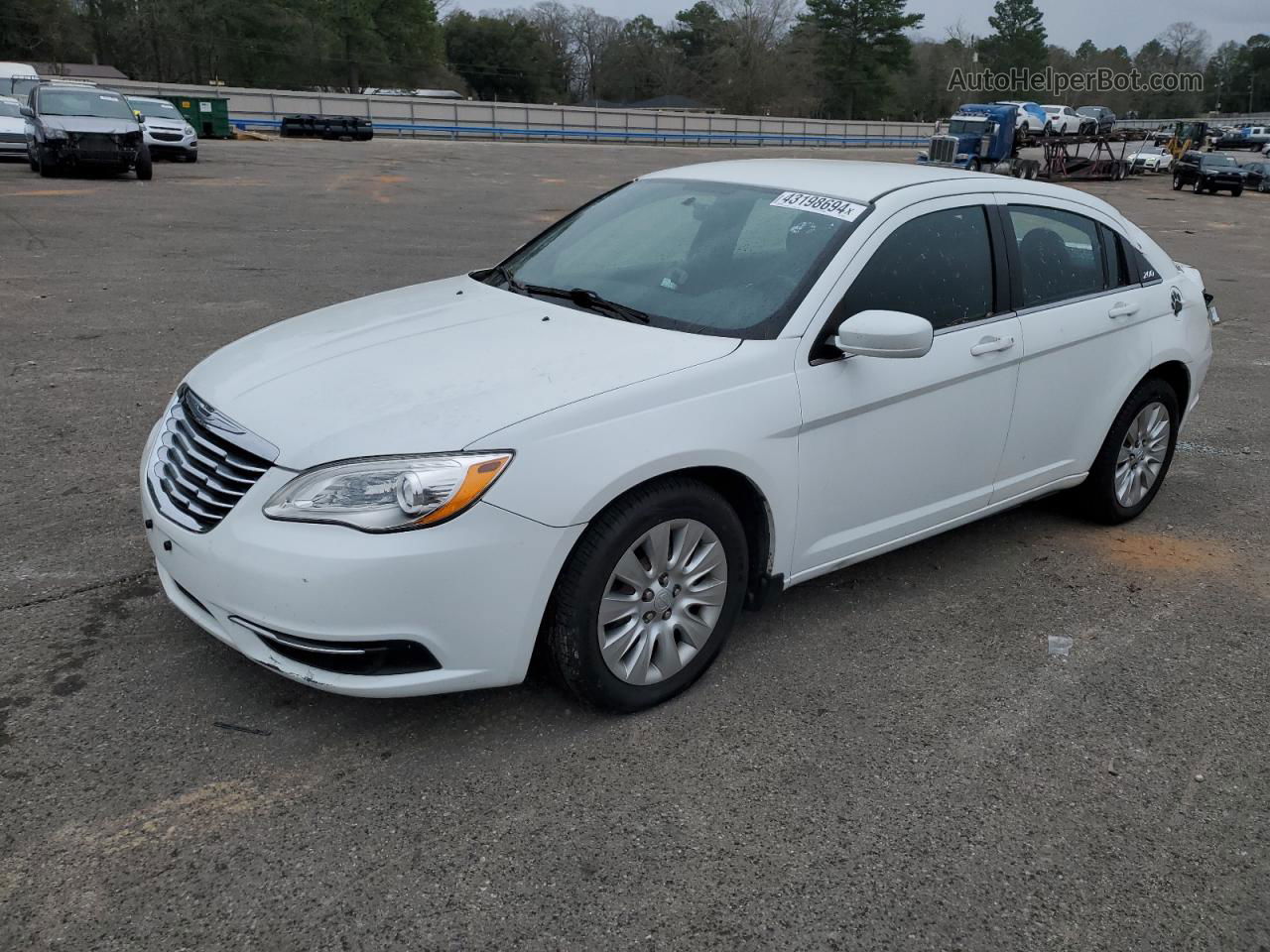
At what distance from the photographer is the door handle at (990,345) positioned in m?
4.03

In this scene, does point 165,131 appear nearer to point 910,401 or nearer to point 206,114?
point 206,114

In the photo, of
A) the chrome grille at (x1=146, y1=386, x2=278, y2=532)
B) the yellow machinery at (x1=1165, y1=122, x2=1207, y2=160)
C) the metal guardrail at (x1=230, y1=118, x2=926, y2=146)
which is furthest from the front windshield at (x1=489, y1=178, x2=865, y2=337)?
the metal guardrail at (x1=230, y1=118, x2=926, y2=146)

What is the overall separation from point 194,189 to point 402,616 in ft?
65.2

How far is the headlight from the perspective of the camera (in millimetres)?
2838

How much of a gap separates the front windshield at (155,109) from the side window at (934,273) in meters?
27.1

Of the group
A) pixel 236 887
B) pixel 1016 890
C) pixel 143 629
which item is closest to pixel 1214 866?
pixel 1016 890

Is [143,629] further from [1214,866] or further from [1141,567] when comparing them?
[1141,567]

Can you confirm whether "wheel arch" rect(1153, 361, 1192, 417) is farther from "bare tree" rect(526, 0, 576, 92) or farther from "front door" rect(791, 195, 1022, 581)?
"bare tree" rect(526, 0, 576, 92)

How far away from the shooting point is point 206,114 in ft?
A: 136

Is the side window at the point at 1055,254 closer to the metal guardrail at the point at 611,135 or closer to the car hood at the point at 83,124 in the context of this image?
the car hood at the point at 83,124

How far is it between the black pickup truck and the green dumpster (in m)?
36.0

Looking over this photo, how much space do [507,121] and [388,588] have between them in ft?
208

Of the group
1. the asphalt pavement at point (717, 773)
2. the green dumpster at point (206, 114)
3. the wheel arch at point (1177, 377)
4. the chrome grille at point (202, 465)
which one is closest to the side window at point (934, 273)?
the asphalt pavement at point (717, 773)

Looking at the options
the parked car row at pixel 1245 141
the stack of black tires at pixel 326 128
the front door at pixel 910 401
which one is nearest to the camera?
the front door at pixel 910 401
